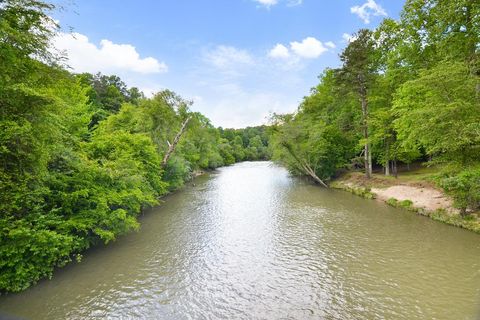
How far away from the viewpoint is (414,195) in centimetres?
1655

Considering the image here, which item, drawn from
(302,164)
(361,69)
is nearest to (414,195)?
(361,69)

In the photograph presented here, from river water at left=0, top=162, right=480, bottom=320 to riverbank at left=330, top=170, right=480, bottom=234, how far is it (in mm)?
743

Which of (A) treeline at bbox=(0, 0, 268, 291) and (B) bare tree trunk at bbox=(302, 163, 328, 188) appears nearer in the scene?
(A) treeline at bbox=(0, 0, 268, 291)

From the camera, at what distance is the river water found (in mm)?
6711

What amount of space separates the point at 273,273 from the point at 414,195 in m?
13.2

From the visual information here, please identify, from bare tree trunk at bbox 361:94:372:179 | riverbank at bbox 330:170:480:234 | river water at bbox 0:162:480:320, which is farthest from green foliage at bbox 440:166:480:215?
bare tree trunk at bbox 361:94:372:179

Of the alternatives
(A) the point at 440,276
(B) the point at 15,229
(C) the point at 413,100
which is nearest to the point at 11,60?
(B) the point at 15,229

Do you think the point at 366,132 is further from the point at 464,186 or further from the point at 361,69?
the point at 464,186

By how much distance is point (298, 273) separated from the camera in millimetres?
8656

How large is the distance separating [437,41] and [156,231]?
2156 centimetres

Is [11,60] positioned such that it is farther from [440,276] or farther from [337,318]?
[440,276]

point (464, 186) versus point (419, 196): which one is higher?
point (464, 186)

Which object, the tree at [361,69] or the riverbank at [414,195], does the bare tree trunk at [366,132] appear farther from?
the riverbank at [414,195]

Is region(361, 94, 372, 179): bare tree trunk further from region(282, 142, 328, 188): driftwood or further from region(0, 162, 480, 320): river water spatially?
region(0, 162, 480, 320): river water
